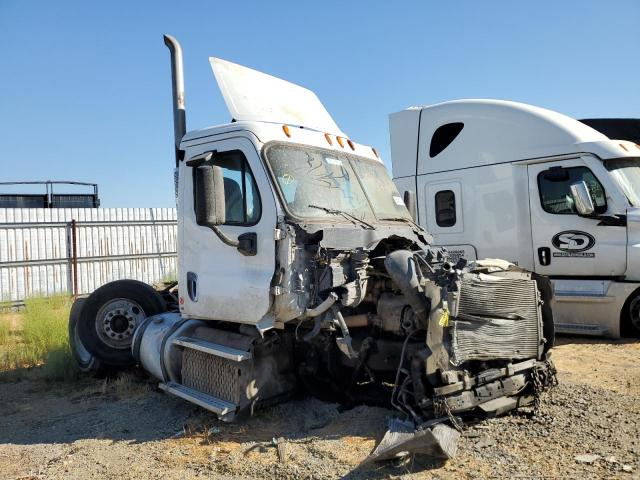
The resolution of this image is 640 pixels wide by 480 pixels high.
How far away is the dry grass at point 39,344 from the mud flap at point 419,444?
4496 millimetres

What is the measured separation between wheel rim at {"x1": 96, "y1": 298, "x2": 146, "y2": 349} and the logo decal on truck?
229 inches

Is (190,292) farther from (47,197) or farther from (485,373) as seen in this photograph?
(47,197)

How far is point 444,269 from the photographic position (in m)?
4.02

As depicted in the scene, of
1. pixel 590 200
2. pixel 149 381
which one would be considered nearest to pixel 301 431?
pixel 149 381

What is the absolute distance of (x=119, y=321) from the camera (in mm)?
6332

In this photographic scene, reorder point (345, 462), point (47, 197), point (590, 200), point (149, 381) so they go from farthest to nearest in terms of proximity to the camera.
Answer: point (47, 197), point (590, 200), point (149, 381), point (345, 462)

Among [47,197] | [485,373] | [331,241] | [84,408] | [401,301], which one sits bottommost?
[84,408]

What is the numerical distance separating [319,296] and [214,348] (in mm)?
1135

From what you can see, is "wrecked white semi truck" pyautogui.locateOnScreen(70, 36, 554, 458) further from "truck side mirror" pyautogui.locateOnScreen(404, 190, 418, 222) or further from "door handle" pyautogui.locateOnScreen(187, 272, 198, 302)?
"truck side mirror" pyautogui.locateOnScreen(404, 190, 418, 222)

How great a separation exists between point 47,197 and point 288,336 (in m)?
12.8

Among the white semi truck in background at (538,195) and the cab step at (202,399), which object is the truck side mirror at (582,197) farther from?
the cab step at (202,399)

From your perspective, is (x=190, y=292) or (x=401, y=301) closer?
(x=401, y=301)

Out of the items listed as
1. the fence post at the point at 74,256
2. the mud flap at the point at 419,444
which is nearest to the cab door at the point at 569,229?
the mud flap at the point at 419,444

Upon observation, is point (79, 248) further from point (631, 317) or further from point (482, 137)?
point (631, 317)
